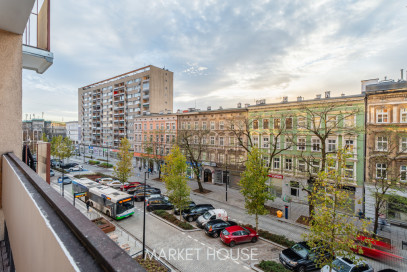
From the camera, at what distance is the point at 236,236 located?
1495 centimetres

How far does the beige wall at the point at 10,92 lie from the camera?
17.3ft

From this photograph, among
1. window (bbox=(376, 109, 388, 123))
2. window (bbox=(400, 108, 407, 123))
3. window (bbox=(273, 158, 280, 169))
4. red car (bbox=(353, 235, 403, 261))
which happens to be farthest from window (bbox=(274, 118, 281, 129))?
red car (bbox=(353, 235, 403, 261))

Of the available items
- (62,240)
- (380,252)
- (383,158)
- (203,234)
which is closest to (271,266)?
(203,234)

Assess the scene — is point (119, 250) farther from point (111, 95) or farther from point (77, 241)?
point (111, 95)

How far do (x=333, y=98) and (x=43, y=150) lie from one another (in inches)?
1031

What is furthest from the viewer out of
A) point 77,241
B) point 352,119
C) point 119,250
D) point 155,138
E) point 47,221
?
point 155,138

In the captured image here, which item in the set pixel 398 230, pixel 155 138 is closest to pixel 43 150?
pixel 398 230

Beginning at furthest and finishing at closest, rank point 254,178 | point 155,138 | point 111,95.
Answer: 1. point 111,95
2. point 155,138
3. point 254,178

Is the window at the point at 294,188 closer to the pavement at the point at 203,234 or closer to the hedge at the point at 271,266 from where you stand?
the pavement at the point at 203,234

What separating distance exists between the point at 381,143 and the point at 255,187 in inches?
588

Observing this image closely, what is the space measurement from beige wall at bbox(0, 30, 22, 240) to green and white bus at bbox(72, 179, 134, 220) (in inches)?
552

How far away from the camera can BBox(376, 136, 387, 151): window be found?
20.3 metres

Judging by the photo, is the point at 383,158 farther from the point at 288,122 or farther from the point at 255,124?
the point at 255,124

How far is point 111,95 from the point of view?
2413 inches
